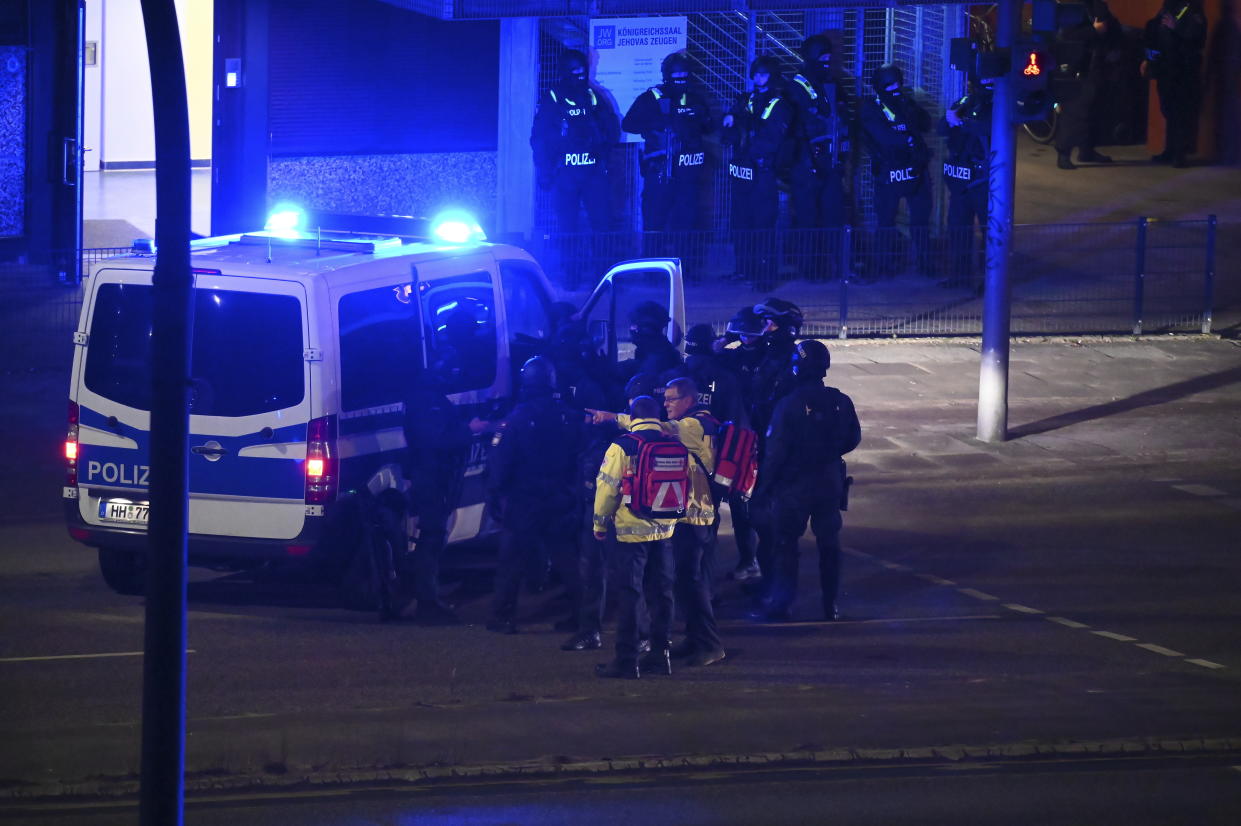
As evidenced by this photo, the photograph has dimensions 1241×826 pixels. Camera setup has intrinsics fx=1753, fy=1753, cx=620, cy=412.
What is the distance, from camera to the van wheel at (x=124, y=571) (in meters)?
10.4

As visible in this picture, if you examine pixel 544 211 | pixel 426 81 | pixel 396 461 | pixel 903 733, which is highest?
pixel 426 81

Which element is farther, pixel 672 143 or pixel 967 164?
pixel 672 143

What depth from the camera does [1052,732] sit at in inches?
327

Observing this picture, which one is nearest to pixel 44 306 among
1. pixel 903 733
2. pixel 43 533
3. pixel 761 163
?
pixel 43 533

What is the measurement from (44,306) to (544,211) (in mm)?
→ 7009

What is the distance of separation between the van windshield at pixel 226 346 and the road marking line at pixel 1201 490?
785cm

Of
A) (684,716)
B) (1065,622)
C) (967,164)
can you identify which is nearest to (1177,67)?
(967,164)

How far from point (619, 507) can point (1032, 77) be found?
803cm

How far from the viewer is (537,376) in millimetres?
9820

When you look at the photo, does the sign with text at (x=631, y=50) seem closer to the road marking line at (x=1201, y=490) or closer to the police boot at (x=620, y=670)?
the road marking line at (x=1201, y=490)

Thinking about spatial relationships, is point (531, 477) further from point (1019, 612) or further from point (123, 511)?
point (1019, 612)

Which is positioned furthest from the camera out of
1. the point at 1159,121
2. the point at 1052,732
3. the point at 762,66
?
the point at 1159,121

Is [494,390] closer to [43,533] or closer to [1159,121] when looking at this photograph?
[43,533]

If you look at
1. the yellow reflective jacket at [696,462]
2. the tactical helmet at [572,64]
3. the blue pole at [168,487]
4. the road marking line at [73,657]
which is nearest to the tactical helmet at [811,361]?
the yellow reflective jacket at [696,462]
